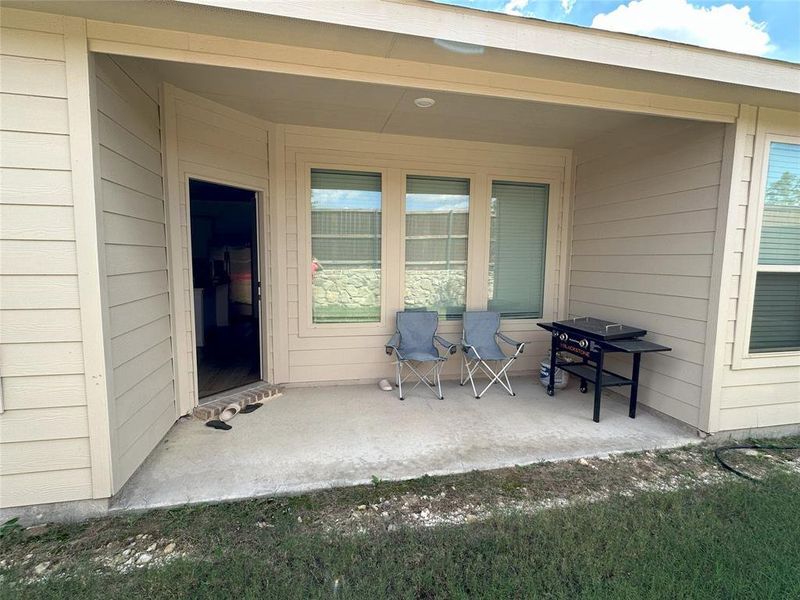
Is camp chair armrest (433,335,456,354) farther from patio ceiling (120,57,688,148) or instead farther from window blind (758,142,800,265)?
window blind (758,142,800,265)

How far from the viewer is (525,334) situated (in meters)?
4.52

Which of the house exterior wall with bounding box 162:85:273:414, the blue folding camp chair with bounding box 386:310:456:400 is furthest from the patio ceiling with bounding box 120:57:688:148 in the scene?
the blue folding camp chair with bounding box 386:310:456:400

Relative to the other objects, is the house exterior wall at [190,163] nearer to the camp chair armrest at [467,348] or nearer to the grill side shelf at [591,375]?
the camp chair armrest at [467,348]

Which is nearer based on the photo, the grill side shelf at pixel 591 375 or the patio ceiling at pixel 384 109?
the patio ceiling at pixel 384 109

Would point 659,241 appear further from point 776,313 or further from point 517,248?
point 517,248

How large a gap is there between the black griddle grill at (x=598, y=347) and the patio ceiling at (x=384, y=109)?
71.0 inches

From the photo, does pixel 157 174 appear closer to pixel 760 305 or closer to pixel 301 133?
pixel 301 133

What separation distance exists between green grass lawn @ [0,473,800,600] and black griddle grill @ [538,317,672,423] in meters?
1.17

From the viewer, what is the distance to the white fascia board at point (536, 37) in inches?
73.4

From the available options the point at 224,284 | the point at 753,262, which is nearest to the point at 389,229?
the point at 753,262

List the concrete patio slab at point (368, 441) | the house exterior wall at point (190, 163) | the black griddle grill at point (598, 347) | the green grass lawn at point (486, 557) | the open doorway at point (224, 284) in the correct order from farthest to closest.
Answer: the open doorway at point (224, 284) < the black griddle grill at point (598, 347) < the house exterior wall at point (190, 163) < the concrete patio slab at point (368, 441) < the green grass lawn at point (486, 557)

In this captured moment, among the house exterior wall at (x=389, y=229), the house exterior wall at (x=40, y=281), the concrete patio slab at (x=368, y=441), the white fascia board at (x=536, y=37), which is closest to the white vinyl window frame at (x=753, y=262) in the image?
the white fascia board at (x=536, y=37)

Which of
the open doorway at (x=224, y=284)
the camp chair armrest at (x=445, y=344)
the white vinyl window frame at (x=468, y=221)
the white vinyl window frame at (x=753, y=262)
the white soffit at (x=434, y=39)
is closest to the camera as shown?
the white soffit at (x=434, y=39)

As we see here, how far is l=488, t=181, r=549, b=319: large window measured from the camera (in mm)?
4395
